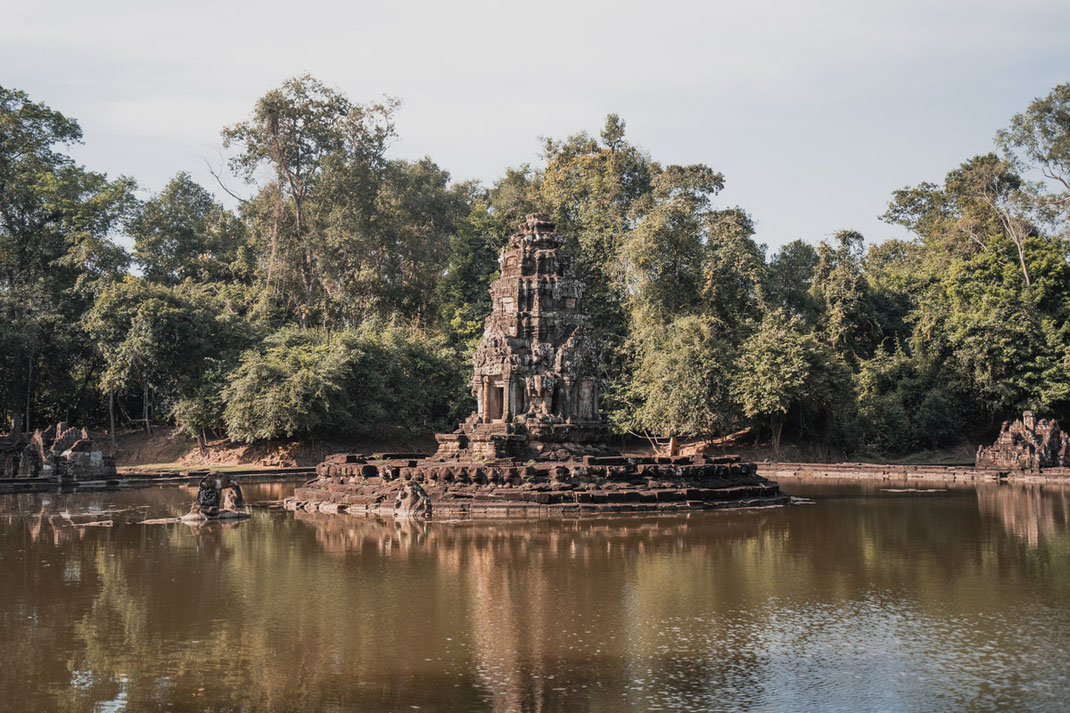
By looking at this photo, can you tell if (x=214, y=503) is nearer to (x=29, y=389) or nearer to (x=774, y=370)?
(x=774, y=370)

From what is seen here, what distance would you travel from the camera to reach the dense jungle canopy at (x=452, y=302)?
111ft

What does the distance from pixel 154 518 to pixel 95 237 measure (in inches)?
959

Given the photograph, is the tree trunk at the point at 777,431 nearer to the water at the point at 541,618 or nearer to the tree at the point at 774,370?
the tree at the point at 774,370

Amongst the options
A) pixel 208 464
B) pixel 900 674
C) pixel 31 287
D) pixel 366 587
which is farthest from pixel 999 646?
pixel 31 287

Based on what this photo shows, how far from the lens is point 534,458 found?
21.1m

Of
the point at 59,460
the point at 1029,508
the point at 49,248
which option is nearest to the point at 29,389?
the point at 49,248

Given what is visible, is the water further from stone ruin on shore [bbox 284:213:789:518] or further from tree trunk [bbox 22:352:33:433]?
tree trunk [bbox 22:352:33:433]

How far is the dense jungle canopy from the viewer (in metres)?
33.9

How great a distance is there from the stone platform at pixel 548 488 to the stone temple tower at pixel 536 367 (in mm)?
1161

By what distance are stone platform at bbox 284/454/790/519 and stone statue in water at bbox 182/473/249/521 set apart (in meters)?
1.73

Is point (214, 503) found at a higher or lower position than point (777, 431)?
lower

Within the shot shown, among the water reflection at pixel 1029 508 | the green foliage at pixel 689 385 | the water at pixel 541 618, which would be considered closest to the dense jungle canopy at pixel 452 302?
the green foliage at pixel 689 385

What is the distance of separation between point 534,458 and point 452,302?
74.4 feet

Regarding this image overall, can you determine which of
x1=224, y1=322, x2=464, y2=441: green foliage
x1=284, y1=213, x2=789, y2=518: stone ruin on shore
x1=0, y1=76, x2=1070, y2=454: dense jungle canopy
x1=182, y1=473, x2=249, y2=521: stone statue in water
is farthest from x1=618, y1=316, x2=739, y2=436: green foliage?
x1=182, y1=473, x2=249, y2=521: stone statue in water
